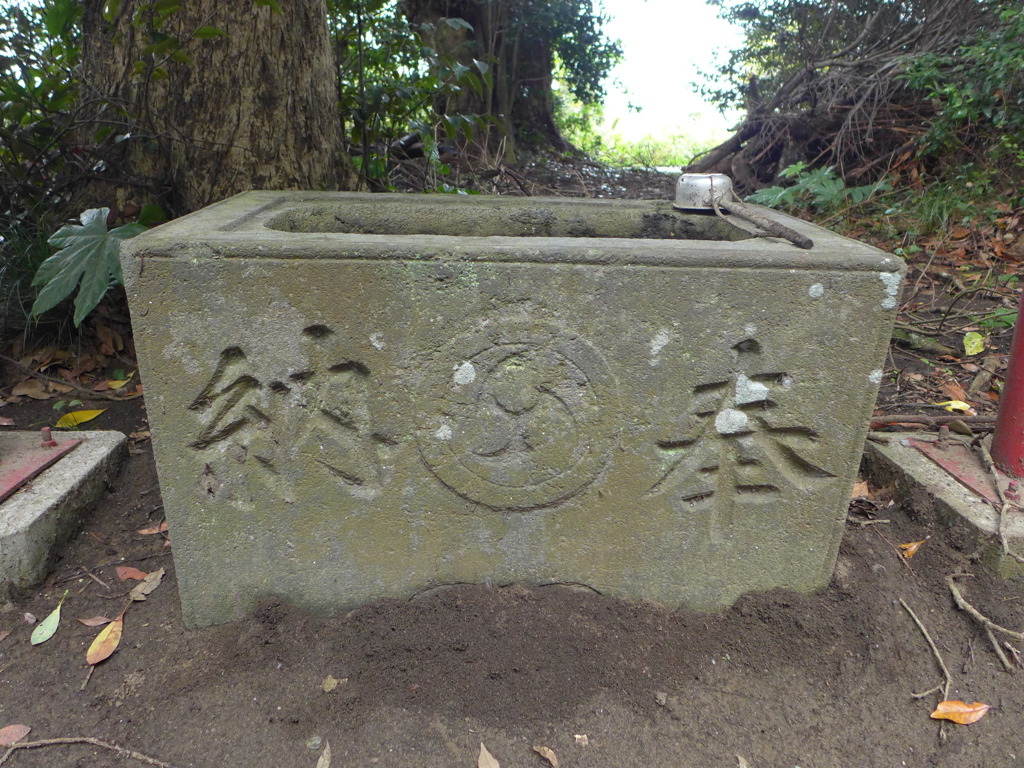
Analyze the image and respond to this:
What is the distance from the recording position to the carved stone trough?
1.34m

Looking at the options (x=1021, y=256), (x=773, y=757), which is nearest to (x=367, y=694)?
(x=773, y=757)

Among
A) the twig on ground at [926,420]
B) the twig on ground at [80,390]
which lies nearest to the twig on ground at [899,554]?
the twig on ground at [926,420]

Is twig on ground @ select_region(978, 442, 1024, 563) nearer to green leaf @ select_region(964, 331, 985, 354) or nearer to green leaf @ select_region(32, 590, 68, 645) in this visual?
green leaf @ select_region(964, 331, 985, 354)

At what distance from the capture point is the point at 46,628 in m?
1.67

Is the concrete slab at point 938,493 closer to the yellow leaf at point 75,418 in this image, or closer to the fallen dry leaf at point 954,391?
the fallen dry leaf at point 954,391

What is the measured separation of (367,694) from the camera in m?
1.46

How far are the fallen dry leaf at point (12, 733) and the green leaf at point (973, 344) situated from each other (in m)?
3.33

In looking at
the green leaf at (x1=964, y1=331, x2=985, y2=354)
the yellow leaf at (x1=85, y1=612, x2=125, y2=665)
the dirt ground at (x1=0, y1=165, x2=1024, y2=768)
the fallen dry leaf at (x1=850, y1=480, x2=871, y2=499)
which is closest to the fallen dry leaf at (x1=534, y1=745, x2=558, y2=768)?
the dirt ground at (x1=0, y1=165, x2=1024, y2=768)

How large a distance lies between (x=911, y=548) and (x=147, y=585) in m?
1.98

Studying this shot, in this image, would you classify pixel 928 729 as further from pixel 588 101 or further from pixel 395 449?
pixel 588 101

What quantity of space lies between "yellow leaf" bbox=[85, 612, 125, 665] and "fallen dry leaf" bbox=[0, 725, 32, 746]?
0.18 meters

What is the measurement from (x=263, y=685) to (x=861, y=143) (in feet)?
16.4

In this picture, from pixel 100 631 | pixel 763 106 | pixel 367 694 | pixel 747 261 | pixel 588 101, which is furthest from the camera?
pixel 588 101

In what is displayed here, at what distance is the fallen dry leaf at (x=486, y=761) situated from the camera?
1.34m
